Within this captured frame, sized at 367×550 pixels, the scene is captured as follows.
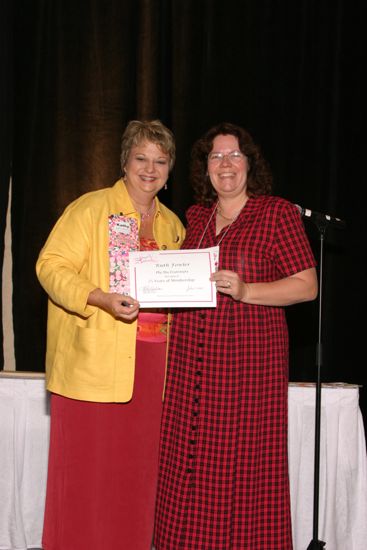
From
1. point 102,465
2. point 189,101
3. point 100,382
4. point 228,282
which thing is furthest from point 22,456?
point 189,101

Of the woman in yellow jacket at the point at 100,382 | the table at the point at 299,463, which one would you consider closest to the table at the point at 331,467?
the table at the point at 299,463

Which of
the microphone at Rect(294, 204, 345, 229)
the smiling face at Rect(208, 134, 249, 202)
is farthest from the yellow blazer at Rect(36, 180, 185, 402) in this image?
the microphone at Rect(294, 204, 345, 229)

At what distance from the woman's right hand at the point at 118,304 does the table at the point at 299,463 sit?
1025 mm

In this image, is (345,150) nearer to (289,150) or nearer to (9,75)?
(289,150)

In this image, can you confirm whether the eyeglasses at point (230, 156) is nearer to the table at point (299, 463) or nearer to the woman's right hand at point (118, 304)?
the woman's right hand at point (118, 304)

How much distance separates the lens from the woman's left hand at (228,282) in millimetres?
2094

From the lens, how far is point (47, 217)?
356cm

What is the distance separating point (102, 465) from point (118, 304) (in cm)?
62

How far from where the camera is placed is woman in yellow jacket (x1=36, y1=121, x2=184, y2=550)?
7.60 feet

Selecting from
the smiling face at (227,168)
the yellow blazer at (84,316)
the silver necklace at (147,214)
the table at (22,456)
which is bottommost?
the table at (22,456)

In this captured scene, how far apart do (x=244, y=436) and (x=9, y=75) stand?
2.34 meters

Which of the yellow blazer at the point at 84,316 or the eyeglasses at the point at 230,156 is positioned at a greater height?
the eyeglasses at the point at 230,156

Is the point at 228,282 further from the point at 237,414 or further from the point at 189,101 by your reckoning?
the point at 189,101

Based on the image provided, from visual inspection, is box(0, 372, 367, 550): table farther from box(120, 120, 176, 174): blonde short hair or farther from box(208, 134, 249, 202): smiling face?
box(120, 120, 176, 174): blonde short hair
